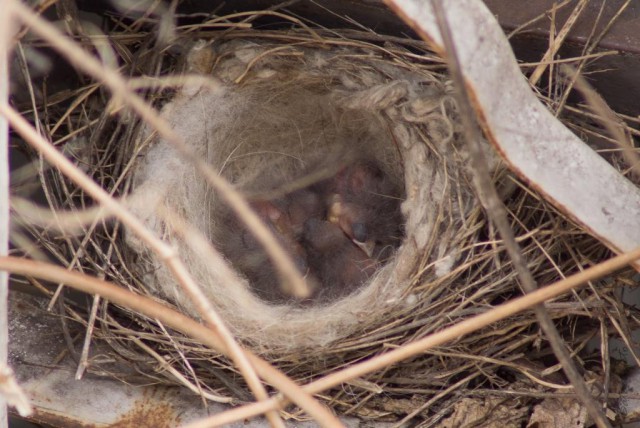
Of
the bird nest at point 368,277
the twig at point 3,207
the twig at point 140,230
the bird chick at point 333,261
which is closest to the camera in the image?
the twig at point 140,230

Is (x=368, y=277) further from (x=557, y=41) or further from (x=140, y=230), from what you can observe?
(x=140, y=230)

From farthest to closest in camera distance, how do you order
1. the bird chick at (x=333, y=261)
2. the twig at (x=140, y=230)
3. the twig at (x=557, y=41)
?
the bird chick at (x=333, y=261), the twig at (x=557, y=41), the twig at (x=140, y=230)

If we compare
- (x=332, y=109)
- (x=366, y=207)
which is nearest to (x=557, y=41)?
(x=332, y=109)

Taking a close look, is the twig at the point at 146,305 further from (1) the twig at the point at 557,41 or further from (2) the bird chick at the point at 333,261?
(2) the bird chick at the point at 333,261

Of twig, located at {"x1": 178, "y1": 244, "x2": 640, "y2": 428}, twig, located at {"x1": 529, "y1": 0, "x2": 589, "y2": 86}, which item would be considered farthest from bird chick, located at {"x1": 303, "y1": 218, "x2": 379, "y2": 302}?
twig, located at {"x1": 178, "y1": 244, "x2": 640, "y2": 428}

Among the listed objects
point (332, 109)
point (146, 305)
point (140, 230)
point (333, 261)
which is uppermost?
point (140, 230)

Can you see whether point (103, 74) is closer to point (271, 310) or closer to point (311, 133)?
point (271, 310)

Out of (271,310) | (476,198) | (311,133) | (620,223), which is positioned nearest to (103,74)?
(620,223)

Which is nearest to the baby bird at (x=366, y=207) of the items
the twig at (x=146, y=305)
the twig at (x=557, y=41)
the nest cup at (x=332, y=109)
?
the nest cup at (x=332, y=109)
